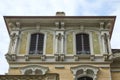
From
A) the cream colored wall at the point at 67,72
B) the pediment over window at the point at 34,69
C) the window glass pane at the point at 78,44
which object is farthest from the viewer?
the window glass pane at the point at 78,44

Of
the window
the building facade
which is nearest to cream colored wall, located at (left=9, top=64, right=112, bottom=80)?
the building facade

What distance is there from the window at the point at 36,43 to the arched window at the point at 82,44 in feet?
9.62

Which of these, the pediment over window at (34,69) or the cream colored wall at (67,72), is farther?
the pediment over window at (34,69)

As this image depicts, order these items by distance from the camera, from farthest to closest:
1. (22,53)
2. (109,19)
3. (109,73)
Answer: (109,19) < (22,53) < (109,73)

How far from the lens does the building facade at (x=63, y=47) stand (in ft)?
73.0

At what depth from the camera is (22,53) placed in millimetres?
23781

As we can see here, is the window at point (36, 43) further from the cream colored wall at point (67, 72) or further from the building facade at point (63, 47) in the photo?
the cream colored wall at point (67, 72)

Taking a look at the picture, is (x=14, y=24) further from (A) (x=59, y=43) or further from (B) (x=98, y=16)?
(B) (x=98, y=16)

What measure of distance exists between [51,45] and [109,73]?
529 cm

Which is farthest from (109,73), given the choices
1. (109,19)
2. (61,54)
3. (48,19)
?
(48,19)

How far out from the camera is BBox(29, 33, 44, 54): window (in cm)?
2419

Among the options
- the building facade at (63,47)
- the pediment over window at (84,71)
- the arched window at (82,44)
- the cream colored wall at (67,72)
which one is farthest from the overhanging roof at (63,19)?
the pediment over window at (84,71)

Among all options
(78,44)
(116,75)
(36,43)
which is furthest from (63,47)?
(116,75)

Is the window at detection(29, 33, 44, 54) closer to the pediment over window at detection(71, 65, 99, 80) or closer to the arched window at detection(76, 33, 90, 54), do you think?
the arched window at detection(76, 33, 90, 54)
